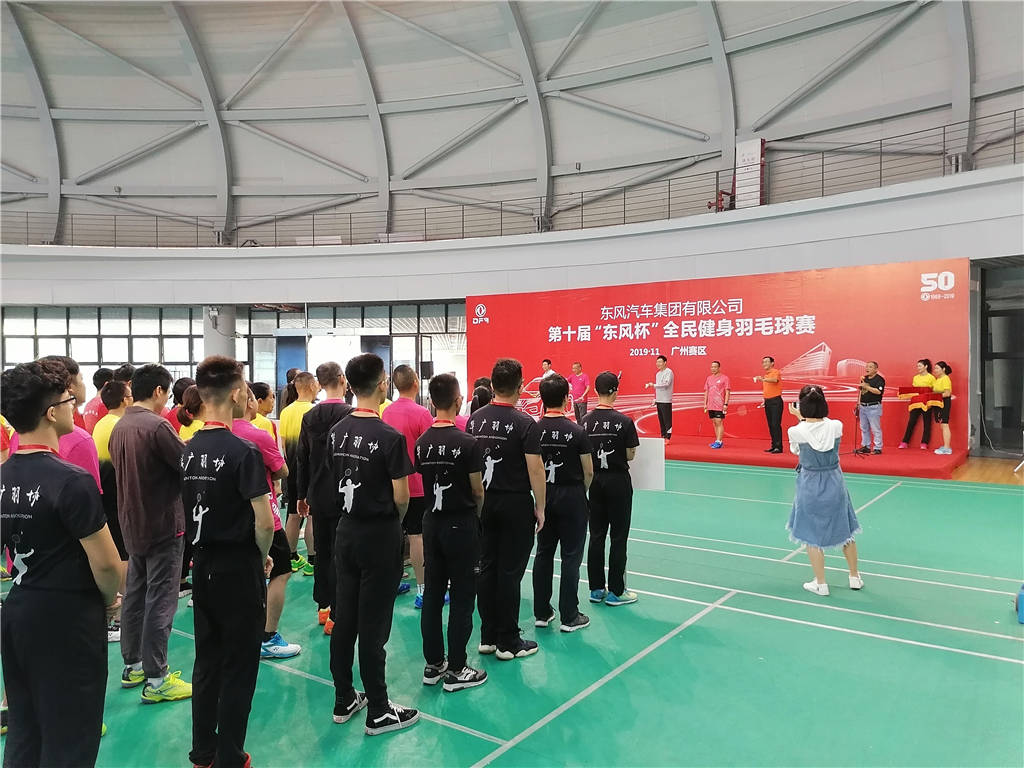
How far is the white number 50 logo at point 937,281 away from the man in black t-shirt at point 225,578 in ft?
40.7

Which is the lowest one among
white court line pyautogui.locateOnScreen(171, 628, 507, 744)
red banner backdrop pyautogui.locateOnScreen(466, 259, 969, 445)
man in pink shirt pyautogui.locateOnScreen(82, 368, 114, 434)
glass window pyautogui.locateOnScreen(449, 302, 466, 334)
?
white court line pyautogui.locateOnScreen(171, 628, 507, 744)

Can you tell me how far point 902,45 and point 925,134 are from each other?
2123mm

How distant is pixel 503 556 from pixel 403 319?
17139 millimetres

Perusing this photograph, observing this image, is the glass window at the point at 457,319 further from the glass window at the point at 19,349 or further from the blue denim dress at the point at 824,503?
the blue denim dress at the point at 824,503

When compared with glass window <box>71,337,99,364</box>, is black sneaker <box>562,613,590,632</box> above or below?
below

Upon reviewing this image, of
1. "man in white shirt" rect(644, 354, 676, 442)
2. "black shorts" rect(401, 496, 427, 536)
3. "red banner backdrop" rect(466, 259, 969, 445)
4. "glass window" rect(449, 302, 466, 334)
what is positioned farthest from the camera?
"glass window" rect(449, 302, 466, 334)

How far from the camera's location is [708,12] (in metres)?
15.7

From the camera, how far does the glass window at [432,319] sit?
66.2ft

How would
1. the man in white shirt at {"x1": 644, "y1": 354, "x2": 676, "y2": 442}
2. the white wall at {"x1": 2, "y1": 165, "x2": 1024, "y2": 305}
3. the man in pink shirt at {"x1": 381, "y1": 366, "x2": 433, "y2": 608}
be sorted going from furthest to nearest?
the man in white shirt at {"x1": 644, "y1": 354, "x2": 676, "y2": 442}
the white wall at {"x1": 2, "y1": 165, "x2": 1024, "y2": 305}
the man in pink shirt at {"x1": 381, "y1": 366, "x2": 433, "y2": 608}

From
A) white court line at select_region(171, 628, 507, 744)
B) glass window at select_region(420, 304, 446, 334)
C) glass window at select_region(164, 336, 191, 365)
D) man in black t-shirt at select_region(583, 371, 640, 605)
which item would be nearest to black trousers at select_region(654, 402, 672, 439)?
glass window at select_region(420, 304, 446, 334)

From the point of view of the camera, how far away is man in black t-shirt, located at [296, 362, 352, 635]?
4.52 meters

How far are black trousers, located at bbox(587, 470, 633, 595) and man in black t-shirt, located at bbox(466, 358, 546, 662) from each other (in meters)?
0.94

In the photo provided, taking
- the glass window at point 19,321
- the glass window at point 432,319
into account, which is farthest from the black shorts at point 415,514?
the glass window at point 19,321

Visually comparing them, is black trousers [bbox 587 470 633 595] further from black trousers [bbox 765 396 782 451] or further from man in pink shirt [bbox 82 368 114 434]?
black trousers [bbox 765 396 782 451]
